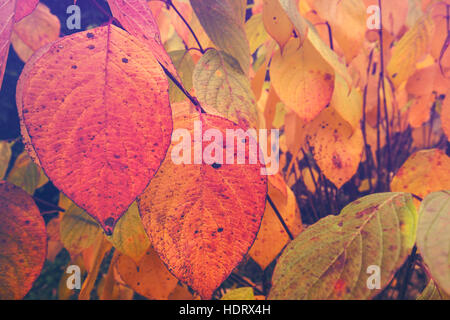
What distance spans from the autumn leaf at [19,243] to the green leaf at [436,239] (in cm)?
28

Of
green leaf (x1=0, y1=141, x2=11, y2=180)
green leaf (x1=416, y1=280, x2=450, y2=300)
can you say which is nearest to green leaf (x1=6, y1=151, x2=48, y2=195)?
green leaf (x1=0, y1=141, x2=11, y2=180)

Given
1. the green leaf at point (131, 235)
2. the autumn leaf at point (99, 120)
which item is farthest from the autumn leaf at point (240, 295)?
the autumn leaf at point (99, 120)

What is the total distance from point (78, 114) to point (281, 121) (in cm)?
41

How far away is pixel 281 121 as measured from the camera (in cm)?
56

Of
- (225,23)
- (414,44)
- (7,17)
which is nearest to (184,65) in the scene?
(225,23)

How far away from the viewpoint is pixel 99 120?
185mm

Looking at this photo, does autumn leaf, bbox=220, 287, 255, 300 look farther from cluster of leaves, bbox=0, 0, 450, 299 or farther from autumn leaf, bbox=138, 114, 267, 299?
autumn leaf, bbox=138, 114, 267, 299

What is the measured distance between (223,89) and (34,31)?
329mm

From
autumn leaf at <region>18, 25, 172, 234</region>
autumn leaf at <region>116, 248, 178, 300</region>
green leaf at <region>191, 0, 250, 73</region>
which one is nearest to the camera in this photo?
autumn leaf at <region>18, 25, 172, 234</region>

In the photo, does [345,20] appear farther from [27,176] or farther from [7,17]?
[27,176]

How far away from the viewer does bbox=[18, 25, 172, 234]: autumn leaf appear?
0.18 m

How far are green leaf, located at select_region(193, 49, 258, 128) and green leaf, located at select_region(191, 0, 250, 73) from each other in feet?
0.05
